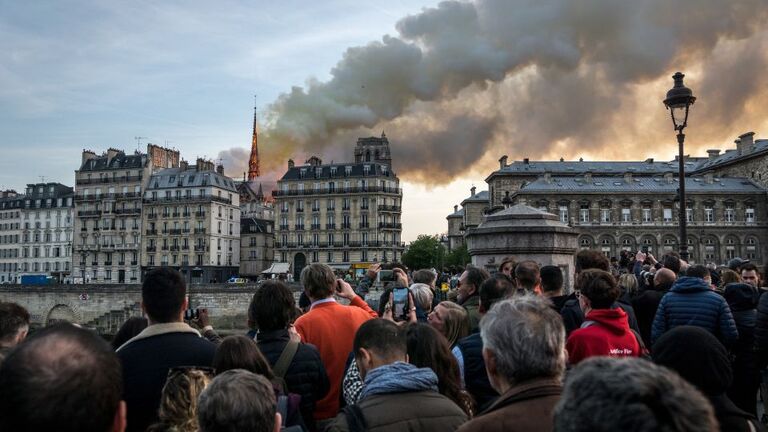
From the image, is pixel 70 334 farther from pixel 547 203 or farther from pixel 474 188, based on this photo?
pixel 474 188

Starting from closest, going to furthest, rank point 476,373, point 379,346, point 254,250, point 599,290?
point 379,346, point 476,373, point 599,290, point 254,250

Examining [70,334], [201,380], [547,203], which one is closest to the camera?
[70,334]

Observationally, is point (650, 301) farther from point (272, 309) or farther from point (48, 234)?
point (48, 234)

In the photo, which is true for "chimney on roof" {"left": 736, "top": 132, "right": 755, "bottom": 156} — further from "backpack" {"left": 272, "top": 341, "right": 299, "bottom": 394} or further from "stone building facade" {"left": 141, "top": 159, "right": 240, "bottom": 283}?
"backpack" {"left": 272, "top": 341, "right": 299, "bottom": 394}

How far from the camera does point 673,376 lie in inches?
71.3

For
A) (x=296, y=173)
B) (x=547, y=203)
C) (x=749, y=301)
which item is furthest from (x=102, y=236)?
(x=749, y=301)

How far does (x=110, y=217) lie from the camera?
8088cm

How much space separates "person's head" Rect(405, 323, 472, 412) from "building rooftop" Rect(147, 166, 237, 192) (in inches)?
3104

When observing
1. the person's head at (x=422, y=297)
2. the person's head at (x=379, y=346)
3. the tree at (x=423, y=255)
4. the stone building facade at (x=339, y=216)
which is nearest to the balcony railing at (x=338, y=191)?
the stone building facade at (x=339, y=216)

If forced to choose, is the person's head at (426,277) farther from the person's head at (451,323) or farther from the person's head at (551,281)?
the person's head at (451,323)

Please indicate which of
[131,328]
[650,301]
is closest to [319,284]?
[131,328]

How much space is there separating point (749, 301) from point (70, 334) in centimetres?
792

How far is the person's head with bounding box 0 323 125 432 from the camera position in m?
2.13

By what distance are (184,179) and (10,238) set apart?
33.1 m
